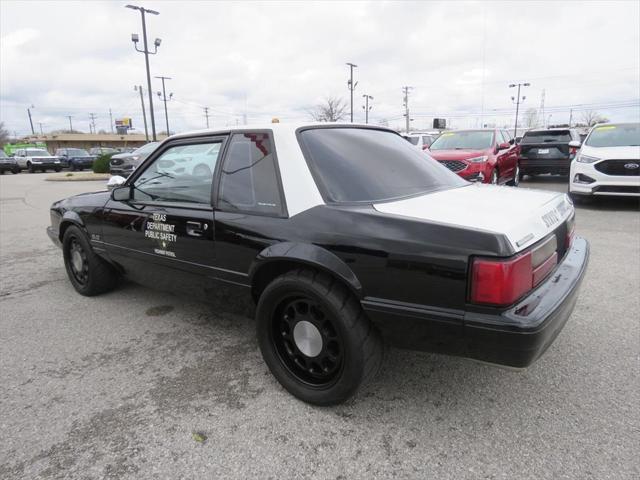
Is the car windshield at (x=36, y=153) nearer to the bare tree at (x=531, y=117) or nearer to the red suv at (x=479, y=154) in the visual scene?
the red suv at (x=479, y=154)

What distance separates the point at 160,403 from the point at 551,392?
7.12 ft

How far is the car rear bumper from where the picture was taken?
1802 mm

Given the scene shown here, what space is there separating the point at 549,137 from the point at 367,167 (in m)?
11.5

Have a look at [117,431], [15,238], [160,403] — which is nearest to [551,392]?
[160,403]

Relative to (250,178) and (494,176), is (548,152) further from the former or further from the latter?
(250,178)

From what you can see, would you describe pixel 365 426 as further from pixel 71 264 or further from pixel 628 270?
pixel 628 270

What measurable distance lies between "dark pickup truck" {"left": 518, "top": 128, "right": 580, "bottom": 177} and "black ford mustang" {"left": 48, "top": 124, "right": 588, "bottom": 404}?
10.1m

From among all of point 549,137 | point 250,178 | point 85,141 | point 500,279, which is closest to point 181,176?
point 250,178

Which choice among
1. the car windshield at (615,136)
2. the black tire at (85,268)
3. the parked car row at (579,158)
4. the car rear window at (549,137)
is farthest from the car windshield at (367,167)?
the car rear window at (549,137)

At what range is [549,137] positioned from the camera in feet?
39.2

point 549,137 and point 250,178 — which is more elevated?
point 549,137

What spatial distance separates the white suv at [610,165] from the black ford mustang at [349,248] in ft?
19.4

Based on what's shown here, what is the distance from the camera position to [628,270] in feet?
14.5

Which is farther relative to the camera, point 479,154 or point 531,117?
point 531,117
